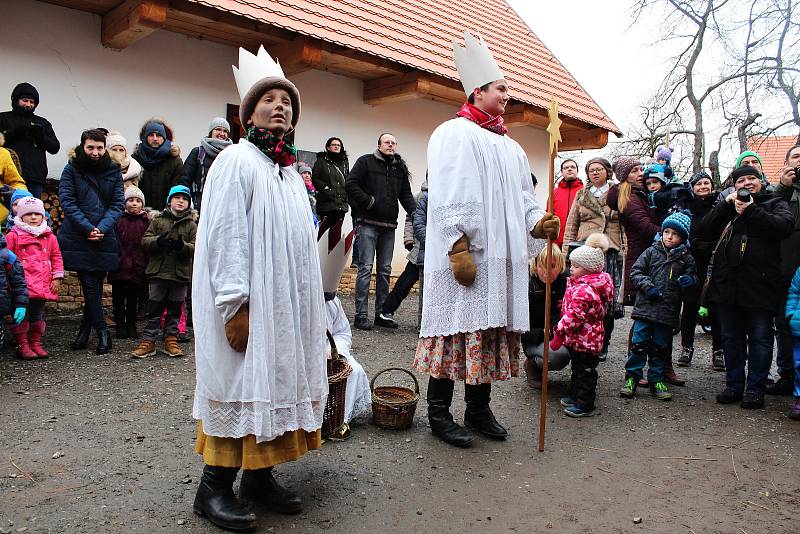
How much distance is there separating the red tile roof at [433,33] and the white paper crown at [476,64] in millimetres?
1834

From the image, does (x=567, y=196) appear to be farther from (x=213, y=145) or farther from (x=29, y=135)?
(x=29, y=135)

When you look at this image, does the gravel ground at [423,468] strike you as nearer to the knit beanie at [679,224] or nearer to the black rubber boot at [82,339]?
the black rubber boot at [82,339]

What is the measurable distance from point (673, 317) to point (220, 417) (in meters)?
3.99

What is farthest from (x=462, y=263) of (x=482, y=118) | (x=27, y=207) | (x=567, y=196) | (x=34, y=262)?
(x=27, y=207)

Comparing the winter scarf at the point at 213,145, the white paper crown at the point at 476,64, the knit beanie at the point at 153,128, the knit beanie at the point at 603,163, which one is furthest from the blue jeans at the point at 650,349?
the knit beanie at the point at 153,128

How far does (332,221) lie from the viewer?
376 cm

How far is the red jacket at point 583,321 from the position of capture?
4.68m

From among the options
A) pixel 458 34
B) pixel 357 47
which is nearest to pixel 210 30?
pixel 357 47

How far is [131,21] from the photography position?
22.2ft

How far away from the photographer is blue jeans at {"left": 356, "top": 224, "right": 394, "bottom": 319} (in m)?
7.57

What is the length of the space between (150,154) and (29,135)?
118cm

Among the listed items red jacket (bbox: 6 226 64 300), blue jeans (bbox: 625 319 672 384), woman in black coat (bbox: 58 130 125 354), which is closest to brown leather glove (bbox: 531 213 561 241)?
blue jeans (bbox: 625 319 672 384)

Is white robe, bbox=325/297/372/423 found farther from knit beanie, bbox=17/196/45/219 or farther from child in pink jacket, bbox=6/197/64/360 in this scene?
knit beanie, bbox=17/196/45/219

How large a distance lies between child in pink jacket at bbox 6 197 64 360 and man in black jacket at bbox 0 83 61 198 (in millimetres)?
1098
